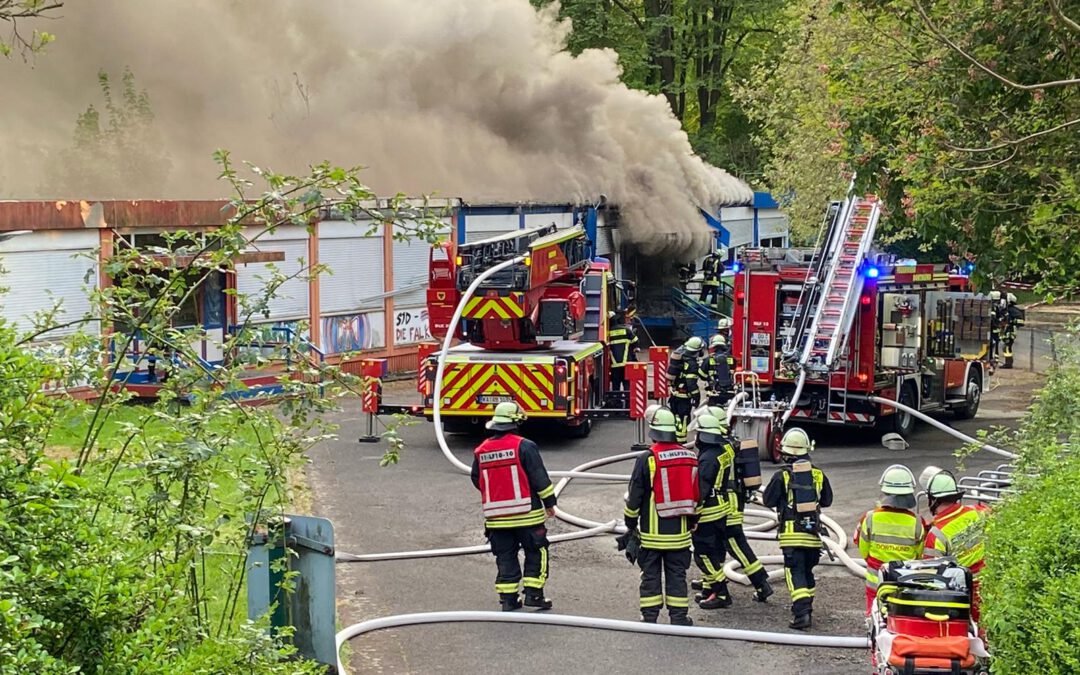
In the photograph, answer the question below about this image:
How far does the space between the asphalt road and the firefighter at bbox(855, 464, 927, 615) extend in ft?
2.58

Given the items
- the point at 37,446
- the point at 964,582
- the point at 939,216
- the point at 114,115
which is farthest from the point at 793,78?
the point at 37,446

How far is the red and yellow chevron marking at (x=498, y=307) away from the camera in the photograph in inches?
617

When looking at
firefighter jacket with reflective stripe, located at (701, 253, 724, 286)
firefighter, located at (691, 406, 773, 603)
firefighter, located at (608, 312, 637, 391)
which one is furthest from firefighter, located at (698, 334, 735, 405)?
firefighter jacket with reflective stripe, located at (701, 253, 724, 286)

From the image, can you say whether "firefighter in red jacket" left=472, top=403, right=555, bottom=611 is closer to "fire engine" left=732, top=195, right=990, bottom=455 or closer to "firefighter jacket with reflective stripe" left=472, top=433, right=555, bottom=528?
"firefighter jacket with reflective stripe" left=472, top=433, right=555, bottom=528

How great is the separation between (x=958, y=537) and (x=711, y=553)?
2.25 metres

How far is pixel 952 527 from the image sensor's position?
7.61 m

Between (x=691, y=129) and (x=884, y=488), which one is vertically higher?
(x=691, y=129)

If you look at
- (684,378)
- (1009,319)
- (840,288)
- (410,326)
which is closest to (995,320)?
(1009,319)

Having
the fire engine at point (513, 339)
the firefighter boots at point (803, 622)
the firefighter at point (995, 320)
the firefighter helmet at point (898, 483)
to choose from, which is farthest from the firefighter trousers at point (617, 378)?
the firefighter helmet at point (898, 483)

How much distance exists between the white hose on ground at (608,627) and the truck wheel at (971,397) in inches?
430

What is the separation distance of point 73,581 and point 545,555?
5.24 metres

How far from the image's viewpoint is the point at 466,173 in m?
26.4

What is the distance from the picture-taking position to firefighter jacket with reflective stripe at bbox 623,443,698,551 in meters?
8.77

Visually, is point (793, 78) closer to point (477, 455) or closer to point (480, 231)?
point (480, 231)
